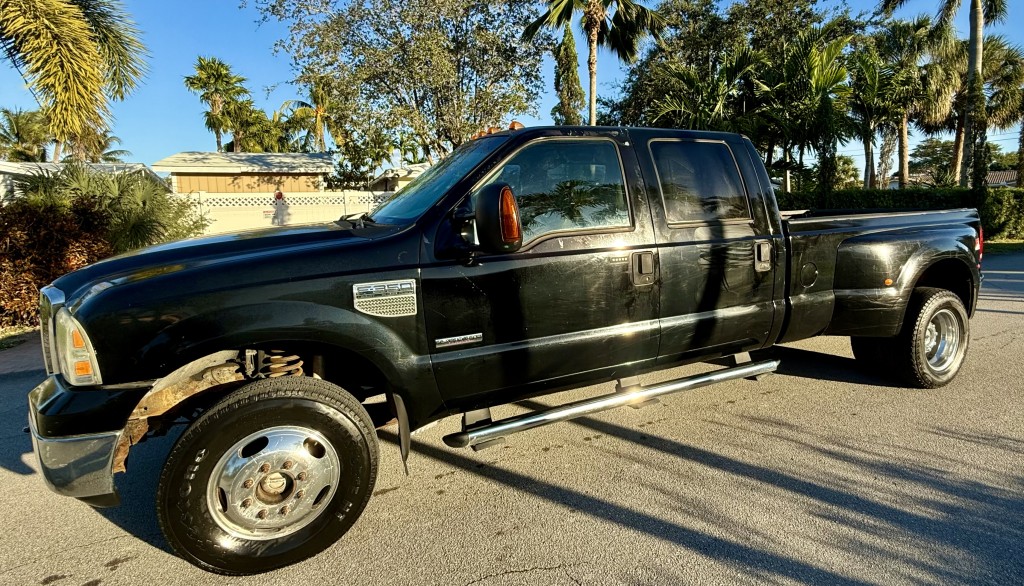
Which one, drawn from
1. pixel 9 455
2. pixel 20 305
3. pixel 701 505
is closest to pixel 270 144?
pixel 20 305

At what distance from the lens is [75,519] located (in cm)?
298

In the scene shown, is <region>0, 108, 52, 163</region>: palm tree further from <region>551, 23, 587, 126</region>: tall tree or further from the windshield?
the windshield

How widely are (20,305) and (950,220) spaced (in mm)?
11080

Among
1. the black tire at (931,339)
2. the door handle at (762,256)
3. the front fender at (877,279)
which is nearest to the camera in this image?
the door handle at (762,256)

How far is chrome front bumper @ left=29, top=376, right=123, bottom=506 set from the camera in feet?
7.52

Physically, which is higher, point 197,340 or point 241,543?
point 197,340

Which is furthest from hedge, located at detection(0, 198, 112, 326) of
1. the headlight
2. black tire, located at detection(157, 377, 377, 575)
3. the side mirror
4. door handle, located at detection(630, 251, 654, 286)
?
door handle, located at detection(630, 251, 654, 286)

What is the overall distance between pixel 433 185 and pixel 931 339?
13.8 feet

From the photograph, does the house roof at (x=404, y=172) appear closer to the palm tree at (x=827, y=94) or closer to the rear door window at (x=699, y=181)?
the palm tree at (x=827, y=94)

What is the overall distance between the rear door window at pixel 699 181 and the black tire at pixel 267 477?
2.25 metres

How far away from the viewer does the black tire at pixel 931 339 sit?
435cm

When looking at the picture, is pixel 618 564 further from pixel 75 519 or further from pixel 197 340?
pixel 75 519

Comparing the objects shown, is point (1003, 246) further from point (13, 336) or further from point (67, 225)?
point (13, 336)

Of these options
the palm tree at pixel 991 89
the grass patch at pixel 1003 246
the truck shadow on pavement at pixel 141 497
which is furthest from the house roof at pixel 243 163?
the palm tree at pixel 991 89
